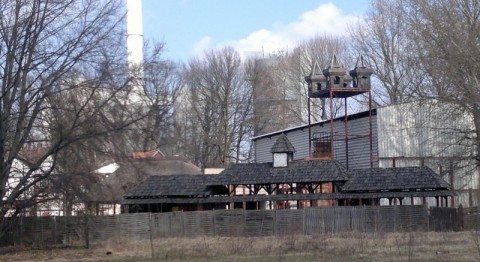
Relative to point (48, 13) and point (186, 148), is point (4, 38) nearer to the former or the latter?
point (48, 13)

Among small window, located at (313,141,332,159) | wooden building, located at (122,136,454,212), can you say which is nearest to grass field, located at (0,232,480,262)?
wooden building, located at (122,136,454,212)

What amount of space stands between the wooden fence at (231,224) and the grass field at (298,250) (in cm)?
371

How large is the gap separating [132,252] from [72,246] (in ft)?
26.3

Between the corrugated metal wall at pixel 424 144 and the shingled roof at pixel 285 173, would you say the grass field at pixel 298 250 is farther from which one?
the corrugated metal wall at pixel 424 144

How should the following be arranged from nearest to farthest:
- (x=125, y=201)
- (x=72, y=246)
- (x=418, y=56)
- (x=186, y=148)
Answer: (x=72, y=246)
(x=418, y=56)
(x=125, y=201)
(x=186, y=148)

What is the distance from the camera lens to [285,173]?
56.0 metres

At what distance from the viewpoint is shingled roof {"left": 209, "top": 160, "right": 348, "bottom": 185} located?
54.5m

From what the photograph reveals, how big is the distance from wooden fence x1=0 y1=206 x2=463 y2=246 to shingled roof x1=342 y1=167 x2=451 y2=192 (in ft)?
8.67

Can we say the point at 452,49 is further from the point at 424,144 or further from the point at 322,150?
the point at 322,150

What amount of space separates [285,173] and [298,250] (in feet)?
68.8

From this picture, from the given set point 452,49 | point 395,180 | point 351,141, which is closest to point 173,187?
point 351,141

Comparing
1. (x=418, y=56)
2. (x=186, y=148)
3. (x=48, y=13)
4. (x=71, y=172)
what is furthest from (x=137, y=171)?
(x=186, y=148)

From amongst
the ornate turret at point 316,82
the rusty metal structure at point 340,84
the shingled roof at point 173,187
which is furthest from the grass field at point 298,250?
the ornate turret at point 316,82

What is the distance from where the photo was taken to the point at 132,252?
39.3m
